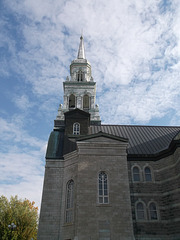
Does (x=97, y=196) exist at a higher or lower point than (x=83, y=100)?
lower

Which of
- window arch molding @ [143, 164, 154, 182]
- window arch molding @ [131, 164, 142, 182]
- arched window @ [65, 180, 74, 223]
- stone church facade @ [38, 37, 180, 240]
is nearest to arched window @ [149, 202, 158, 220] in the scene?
stone church facade @ [38, 37, 180, 240]

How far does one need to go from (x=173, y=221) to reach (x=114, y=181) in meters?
5.41

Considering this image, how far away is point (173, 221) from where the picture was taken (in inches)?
655

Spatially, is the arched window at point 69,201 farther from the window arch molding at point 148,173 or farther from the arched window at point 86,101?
the arched window at point 86,101

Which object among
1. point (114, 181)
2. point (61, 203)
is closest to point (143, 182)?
point (114, 181)

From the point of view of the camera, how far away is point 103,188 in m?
17.8

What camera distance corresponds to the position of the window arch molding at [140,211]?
57.8 ft

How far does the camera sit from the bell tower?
34.1m

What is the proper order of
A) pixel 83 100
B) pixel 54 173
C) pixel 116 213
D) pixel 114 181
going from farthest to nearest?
pixel 83 100 < pixel 54 173 < pixel 114 181 < pixel 116 213

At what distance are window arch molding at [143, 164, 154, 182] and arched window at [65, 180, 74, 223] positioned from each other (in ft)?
22.0

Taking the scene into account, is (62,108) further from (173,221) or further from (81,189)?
(173,221)

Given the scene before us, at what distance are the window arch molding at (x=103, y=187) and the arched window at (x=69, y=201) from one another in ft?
9.03

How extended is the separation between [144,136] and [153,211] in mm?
8914

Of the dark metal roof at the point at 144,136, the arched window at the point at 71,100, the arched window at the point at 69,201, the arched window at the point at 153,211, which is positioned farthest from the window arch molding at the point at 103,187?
the arched window at the point at 71,100
